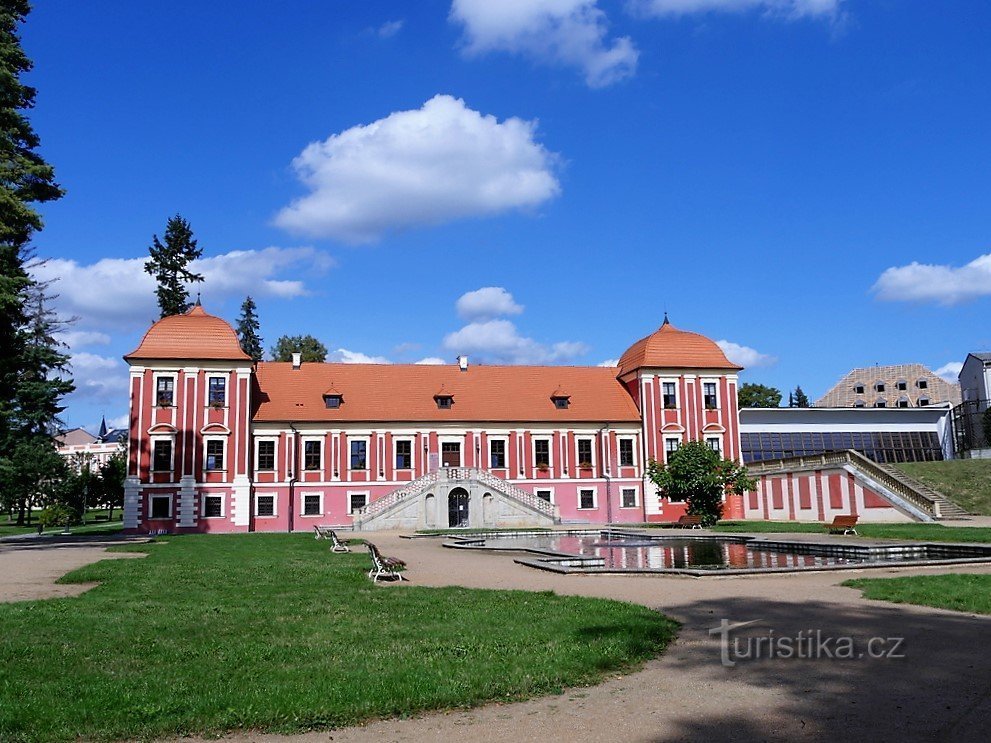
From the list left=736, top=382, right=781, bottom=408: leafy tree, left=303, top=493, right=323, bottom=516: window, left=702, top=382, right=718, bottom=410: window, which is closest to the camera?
left=303, top=493, right=323, bottom=516: window

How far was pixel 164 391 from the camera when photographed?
4494 centimetres

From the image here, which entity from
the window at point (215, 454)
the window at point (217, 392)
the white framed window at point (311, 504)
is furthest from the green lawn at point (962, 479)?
the window at point (217, 392)

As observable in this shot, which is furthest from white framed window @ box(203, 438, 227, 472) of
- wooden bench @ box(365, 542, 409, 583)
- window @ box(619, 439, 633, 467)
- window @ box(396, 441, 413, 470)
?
wooden bench @ box(365, 542, 409, 583)

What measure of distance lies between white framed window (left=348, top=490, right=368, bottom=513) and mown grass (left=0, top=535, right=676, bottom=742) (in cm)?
3164

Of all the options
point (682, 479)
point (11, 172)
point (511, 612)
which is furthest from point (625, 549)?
point (11, 172)

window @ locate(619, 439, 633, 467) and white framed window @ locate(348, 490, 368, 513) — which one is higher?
window @ locate(619, 439, 633, 467)

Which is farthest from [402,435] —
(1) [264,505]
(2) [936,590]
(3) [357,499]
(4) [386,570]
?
(2) [936,590]

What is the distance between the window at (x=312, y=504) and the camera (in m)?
45.8

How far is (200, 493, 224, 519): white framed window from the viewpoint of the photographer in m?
44.0

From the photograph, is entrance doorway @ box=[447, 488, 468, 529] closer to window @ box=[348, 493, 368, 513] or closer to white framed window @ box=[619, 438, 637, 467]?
window @ box=[348, 493, 368, 513]

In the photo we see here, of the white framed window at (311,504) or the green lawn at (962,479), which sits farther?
the white framed window at (311,504)

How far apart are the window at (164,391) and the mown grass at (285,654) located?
104 feet

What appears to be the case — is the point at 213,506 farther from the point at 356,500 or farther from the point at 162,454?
the point at 356,500

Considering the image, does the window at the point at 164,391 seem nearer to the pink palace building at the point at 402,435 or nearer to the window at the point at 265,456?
the pink palace building at the point at 402,435
